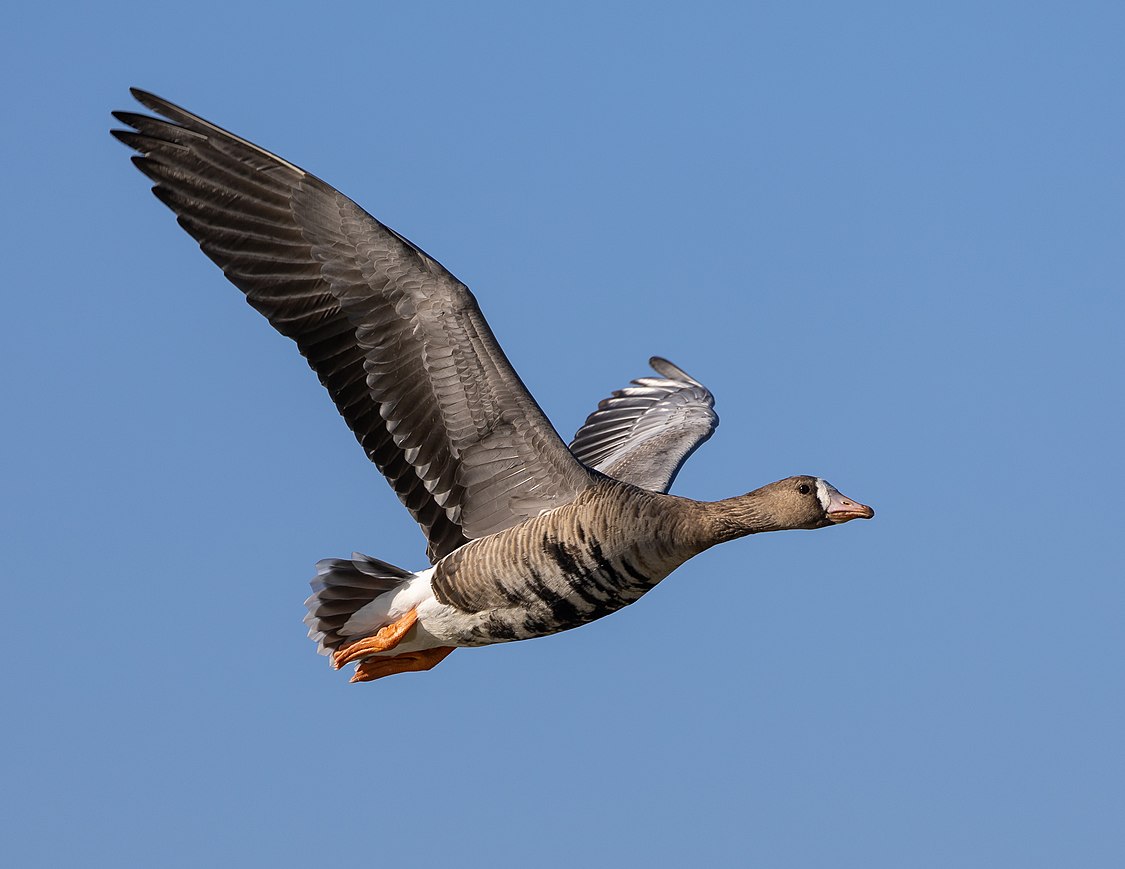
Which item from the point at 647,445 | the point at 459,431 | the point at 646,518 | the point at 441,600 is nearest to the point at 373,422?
the point at 459,431

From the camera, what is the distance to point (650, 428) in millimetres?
19156

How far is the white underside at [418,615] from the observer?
13578mm

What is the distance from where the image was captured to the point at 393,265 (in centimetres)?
1276

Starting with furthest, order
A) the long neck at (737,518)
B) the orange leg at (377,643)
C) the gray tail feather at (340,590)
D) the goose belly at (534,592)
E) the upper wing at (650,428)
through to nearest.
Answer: the upper wing at (650,428) < the gray tail feather at (340,590) < the orange leg at (377,643) < the long neck at (737,518) < the goose belly at (534,592)

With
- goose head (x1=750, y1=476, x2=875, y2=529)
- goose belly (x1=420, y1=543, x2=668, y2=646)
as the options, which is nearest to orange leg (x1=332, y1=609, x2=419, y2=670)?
goose belly (x1=420, y1=543, x2=668, y2=646)

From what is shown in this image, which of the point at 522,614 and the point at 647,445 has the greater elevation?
the point at 647,445

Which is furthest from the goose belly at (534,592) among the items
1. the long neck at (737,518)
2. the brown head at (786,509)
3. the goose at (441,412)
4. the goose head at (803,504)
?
the goose head at (803,504)

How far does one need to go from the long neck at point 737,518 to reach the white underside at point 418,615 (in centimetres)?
223

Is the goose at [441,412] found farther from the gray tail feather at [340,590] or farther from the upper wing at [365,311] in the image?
the gray tail feather at [340,590]

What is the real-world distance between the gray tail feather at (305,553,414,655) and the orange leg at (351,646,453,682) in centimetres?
33

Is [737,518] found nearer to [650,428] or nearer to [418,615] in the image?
[418,615]

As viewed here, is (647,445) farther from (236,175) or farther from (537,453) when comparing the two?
(236,175)

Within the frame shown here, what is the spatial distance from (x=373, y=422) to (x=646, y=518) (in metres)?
2.45

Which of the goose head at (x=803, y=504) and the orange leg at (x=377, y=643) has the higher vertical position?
Answer: the orange leg at (x=377, y=643)
